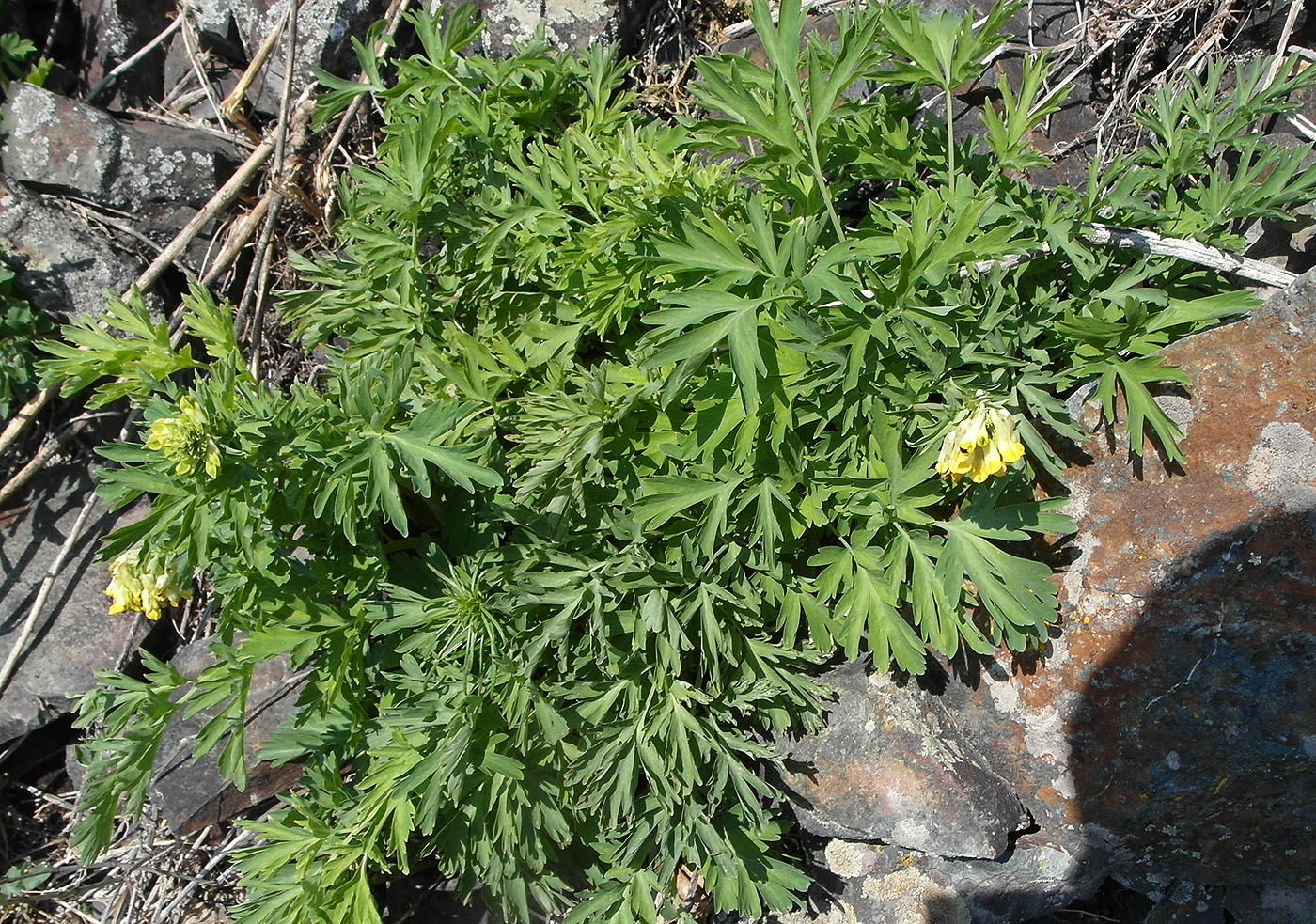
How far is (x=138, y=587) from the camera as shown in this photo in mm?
2971

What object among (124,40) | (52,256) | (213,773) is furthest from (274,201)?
(213,773)

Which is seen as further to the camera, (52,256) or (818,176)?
(52,256)

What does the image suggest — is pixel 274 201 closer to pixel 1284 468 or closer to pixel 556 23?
pixel 556 23

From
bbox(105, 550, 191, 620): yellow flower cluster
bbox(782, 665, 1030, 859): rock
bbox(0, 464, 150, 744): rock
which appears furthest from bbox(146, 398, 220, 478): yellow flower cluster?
bbox(0, 464, 150, 744): rock

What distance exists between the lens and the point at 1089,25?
13.3ft

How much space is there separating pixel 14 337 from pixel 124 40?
1.81 meters

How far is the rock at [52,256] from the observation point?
4410mm

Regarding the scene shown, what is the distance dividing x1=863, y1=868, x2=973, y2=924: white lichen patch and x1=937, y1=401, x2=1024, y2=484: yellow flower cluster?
71.9 inches

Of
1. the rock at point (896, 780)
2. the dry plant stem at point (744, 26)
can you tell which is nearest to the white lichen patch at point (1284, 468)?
the rock at point (896, 780)

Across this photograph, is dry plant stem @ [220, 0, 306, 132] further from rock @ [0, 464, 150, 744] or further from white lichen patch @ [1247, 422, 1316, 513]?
white lichen patch @ [1247, 422, 1316, 513]

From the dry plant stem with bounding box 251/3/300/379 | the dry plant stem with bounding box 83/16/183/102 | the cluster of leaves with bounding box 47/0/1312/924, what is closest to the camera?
the cluster of leaves with bounding box 47/0/1312/924

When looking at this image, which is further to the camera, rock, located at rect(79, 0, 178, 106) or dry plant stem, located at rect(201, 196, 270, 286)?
rock, located at rect(79, 0, 178, 106)

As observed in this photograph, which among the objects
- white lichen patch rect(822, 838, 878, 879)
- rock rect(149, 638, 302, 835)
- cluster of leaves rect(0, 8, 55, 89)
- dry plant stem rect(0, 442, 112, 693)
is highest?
cluster of leaves rect(0, 8, 55, 89)

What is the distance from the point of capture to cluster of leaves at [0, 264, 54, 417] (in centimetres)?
423
